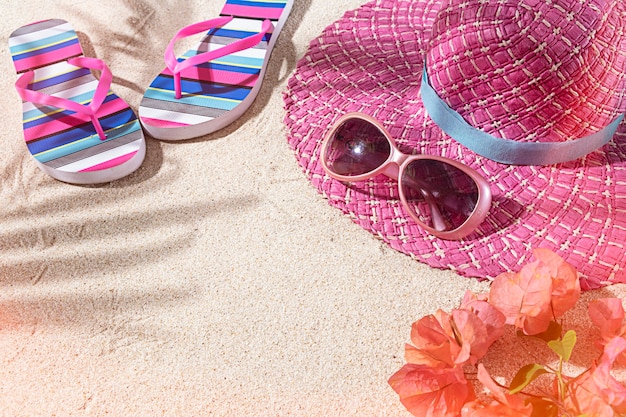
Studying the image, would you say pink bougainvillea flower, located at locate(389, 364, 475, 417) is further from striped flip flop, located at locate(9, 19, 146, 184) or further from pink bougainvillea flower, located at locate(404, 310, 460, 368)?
striped flip flop, located at locate(9, 19, 146, 184)

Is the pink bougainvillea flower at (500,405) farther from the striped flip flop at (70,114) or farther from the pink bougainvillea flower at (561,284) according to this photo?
the striped flip flop at (70,114)

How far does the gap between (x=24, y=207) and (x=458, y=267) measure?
73 cm

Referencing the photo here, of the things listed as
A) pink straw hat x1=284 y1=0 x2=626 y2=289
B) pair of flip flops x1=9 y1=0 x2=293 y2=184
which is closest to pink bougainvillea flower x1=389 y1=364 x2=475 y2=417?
pink straw hat x1=284 y1=0 x2=626 y2=289

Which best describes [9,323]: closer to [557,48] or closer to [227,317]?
[227,317]

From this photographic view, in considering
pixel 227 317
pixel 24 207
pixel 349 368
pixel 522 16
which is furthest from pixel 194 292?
pixel 522 16

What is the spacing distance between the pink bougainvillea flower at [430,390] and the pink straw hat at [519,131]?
0.76ft

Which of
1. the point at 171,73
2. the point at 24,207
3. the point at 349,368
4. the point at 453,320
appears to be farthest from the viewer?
the point at 171,73

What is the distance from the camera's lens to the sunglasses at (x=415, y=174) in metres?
0.95

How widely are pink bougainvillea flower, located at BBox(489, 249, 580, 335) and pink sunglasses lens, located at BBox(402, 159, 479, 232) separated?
0.16m

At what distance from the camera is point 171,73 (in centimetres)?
126

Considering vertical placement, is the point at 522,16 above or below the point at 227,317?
above

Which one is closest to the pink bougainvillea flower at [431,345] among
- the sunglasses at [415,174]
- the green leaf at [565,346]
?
the green leaf at [565,346]

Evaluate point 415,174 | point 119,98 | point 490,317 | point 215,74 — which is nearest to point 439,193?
point 415,174

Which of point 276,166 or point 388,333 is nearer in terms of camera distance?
point 388,333
